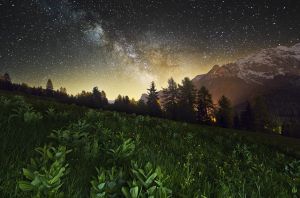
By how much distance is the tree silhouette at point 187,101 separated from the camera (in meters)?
83.9

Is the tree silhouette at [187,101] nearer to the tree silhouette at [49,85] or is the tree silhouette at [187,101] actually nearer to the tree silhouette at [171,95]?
the tree silhouette at [171,95]

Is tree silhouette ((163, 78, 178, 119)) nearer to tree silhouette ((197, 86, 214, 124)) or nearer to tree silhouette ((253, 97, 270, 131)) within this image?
tree silhouette ((197, 86, 214, 124))

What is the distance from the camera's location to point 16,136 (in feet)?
11.1

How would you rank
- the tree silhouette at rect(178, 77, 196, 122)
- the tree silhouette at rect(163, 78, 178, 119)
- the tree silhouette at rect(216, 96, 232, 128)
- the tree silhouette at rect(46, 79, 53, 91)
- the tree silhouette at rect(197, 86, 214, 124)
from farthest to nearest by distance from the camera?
the tree silhouette at rect(46, 79, 53, 91), the tree silhouette at rect(163, 78, 178, 119), the tree silhouette at rect(197, 86, 214, 124), the tree silhouette at rect(178, 77, 196, 122), the tree silhouette at rect(216, 96, 232, 128)

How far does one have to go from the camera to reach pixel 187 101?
8988 cm

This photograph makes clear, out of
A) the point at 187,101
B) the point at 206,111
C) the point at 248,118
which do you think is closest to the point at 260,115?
the point at 248,118

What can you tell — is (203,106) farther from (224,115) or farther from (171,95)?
(171,95)

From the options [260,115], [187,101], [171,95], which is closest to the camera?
[260,115]

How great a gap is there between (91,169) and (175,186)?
855 millimetres

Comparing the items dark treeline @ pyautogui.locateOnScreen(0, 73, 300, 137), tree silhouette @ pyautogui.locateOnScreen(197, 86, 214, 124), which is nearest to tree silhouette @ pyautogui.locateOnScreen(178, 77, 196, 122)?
dark treeline @ pyautogui.locateOnScreen(0, 73, 300, 137)

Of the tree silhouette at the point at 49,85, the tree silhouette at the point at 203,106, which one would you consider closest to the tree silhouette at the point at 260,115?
the tree silhouette at the point at 203,106

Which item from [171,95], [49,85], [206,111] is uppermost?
[49,85]

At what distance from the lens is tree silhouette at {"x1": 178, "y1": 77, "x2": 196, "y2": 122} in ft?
275

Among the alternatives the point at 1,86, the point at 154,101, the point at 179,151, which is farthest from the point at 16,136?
the point at 1,86
